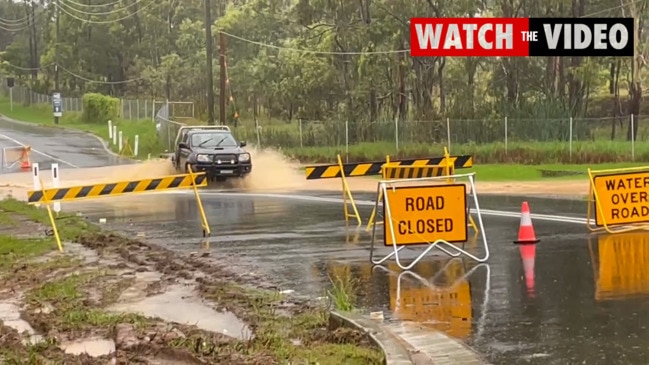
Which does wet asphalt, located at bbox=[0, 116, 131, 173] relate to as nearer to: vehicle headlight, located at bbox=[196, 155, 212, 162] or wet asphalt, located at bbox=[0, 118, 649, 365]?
vehicle headlight, located at bbox=[196, 155, 212, 162]

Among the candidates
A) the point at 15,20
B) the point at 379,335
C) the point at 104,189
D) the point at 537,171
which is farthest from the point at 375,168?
the point at 15,20

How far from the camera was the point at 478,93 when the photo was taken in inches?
2024

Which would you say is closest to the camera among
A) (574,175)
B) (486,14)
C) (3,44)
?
(574,175)

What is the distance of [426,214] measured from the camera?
12.9m

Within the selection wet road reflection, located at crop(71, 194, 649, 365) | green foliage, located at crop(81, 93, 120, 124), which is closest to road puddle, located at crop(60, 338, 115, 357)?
wet road reflection, located at crop(71, 194, 649, 365)

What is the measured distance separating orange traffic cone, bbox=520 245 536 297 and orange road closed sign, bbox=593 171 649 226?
7.22 ft

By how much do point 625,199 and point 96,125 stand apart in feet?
179

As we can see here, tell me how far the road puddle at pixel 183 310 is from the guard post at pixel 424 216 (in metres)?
3.09

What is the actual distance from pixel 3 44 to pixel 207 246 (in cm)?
12782

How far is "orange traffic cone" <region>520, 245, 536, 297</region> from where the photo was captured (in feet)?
35.4

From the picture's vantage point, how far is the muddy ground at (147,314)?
7.55 m

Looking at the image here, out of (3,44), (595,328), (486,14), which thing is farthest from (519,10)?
(3,44)

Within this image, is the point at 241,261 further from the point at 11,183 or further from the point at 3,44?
the point at 3,44

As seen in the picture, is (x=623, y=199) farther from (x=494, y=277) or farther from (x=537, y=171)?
(x=537, y=171)
